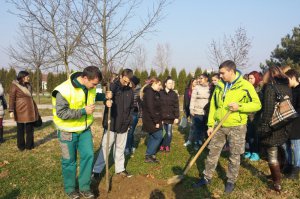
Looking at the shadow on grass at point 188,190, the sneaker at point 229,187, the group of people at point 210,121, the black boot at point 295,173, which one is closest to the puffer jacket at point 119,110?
the group of people at point 210,121

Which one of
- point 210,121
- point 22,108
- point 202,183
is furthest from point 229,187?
point 22,108

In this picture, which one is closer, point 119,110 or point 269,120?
point 269,120

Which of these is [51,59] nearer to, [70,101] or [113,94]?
[113,94]

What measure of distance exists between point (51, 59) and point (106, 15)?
19.7 feet

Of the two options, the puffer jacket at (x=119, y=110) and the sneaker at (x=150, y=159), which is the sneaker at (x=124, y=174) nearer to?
the puffer jacket at (x=119, y=110)

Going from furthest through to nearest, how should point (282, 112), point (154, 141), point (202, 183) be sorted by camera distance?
point (154, 141) < point (202, 183) < point (282, 112)

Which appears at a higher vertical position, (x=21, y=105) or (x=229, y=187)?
(x=21, y=105)

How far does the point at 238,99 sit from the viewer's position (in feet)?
16.0

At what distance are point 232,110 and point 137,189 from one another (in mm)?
2004

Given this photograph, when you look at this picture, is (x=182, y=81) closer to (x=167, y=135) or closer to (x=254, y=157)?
(x=167, y=135)

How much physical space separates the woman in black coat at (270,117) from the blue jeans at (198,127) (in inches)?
120

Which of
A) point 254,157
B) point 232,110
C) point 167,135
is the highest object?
point 232,110

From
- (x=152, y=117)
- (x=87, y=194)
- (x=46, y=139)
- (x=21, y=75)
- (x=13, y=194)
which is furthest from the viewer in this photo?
(x=46, y=139)

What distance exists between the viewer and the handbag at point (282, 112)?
478 centimetres
